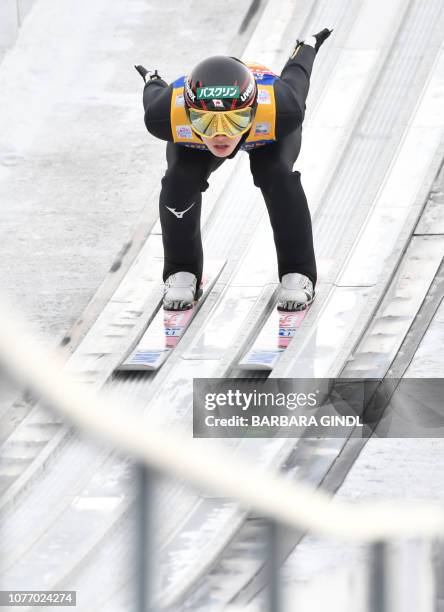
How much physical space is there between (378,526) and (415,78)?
3.77m

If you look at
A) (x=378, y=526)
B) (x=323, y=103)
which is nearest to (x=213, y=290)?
(x=323, y=103)

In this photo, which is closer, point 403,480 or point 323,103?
point 403,480

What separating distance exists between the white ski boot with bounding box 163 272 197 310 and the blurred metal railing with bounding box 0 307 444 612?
1.82ft

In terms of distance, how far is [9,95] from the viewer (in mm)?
8211

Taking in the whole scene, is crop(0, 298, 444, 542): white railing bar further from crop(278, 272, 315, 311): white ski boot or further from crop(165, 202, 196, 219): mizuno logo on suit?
crop(278, 272, 315, 311): white ski boot

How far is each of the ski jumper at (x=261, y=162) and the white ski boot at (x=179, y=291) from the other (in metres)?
0.04

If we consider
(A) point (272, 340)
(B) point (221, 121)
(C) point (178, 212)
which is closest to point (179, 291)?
(C) point (178, 212)

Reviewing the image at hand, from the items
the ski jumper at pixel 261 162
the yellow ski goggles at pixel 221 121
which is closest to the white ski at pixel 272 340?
the ski jumper at pixel 261 162

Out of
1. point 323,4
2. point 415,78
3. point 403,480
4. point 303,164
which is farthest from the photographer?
point 323,4

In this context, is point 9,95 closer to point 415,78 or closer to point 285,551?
point 415,78

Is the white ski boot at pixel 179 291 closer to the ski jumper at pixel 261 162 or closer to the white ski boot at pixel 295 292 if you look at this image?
the ski jumper at pixel 261 162

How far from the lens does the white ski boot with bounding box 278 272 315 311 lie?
6.30 meters

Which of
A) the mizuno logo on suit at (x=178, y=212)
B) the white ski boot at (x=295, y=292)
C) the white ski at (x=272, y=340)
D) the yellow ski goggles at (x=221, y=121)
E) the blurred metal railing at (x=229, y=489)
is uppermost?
the yellow ski goggles at (x=221, y=121)

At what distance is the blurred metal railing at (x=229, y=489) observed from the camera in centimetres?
→ 407
